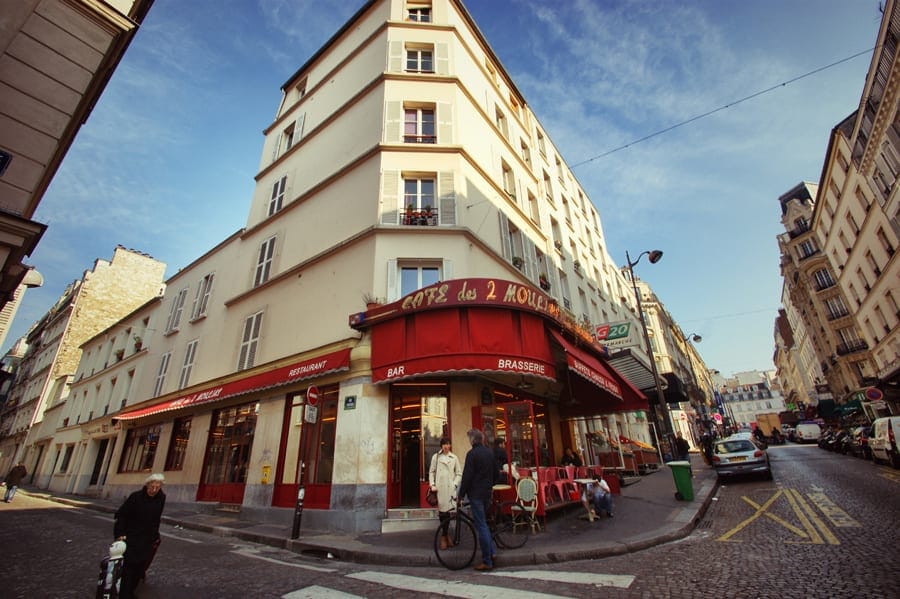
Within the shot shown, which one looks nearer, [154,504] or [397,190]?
[154,504]

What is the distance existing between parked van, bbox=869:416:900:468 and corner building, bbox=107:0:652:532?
8.66 meters

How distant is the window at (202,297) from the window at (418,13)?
44.9ft

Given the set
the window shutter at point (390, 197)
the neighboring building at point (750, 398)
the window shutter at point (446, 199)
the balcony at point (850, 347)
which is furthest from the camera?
the neighboring building at point (750, 398)

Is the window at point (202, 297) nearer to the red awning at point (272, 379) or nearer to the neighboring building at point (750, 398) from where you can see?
the red awning at point (272, 379)

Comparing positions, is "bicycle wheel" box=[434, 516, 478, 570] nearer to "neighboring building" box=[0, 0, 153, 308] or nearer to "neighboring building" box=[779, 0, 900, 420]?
"neighboring building" box=[0, 0, 153, 308]

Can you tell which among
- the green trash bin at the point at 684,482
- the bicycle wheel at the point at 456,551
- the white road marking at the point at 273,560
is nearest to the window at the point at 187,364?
the white road marking at the point at 273,560

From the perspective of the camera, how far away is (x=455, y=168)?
11.4 meters

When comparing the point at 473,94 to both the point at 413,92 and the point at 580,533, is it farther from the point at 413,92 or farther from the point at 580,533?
the point at 580,533

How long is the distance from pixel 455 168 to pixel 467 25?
8.37 meters

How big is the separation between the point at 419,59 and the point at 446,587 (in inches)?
606

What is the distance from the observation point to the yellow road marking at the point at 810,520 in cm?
531

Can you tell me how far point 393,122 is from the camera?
39.4 ft

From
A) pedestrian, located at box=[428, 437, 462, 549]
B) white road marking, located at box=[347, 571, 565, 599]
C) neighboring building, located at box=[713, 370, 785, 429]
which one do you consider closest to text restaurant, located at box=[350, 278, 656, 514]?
pedestrian, located at box=[428, 437, 462, 549]

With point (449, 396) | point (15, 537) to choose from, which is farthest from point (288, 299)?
point (15, 537)
